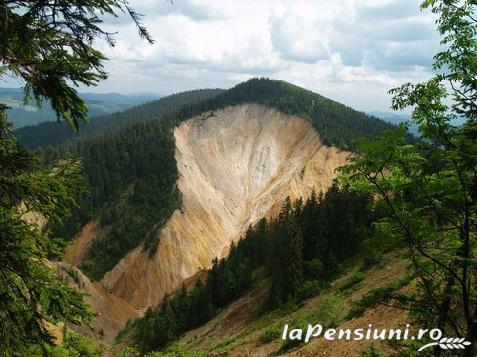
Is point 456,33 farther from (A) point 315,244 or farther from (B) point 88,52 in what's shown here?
(A) point 315,244

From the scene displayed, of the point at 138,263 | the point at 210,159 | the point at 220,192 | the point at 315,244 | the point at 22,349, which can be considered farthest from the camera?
the point at 210,159

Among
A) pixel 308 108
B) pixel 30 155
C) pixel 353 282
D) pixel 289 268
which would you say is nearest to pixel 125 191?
pixel 289 268

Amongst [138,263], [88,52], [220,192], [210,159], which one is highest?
[88,52]

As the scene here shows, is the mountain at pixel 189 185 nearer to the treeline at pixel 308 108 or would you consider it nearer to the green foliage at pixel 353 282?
the treeline at pixel 308 108

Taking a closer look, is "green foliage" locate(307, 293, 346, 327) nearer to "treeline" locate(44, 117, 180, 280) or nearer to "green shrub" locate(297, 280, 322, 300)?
"green shrub" locate(297, 280, 322, 300)

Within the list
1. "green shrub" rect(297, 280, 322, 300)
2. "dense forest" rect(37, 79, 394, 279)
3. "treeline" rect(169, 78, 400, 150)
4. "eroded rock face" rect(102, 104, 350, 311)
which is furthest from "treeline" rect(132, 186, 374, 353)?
"treeline" rect(169, 78, 400, 150)

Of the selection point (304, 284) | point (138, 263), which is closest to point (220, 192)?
point (138, 263)
